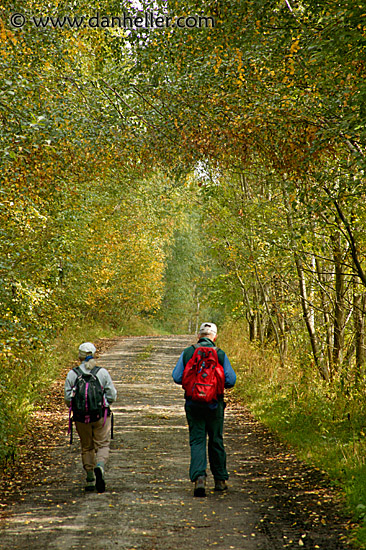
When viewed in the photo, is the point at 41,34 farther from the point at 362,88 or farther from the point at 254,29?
the point at 362,88

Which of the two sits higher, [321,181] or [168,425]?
[321,181]

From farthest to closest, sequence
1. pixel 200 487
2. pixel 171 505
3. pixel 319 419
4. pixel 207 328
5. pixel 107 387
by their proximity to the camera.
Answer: pixel 319 419 → pixel 107 387 → pixel 207 328 → pixel 200 487 → pixel 171 505

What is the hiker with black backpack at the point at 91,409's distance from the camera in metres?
7.01

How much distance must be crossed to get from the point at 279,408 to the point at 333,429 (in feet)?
→ 8.06

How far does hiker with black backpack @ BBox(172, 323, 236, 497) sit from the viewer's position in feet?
22.6

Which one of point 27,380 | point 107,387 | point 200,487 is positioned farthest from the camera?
point 27,380

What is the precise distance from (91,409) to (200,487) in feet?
5.10

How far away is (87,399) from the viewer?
7.00 metres

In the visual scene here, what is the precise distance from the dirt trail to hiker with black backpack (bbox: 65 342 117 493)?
32 cm

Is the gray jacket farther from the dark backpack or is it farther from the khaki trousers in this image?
the khaki trousers

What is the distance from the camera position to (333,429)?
909cm

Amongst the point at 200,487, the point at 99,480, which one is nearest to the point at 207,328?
the point at 200,487

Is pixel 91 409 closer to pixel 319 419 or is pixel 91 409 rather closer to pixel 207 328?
pixel 207 328

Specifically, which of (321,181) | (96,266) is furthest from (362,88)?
(96,266)
